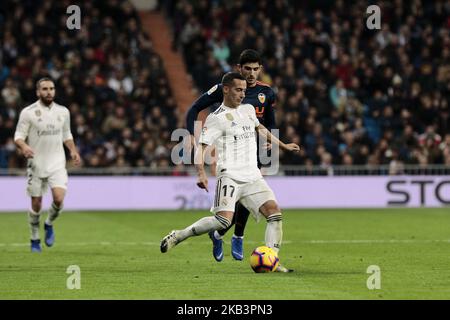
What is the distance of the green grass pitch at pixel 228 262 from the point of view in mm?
9555

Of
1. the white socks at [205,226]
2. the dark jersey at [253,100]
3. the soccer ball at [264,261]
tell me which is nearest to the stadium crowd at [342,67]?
the dark jersey at [253,100]

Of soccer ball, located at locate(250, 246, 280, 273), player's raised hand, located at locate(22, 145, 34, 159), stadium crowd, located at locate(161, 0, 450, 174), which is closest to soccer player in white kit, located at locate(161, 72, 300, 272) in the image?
soccer ball, located at locate(250, 246, 280, 273)

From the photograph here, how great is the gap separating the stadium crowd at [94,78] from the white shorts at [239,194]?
46.1 ft

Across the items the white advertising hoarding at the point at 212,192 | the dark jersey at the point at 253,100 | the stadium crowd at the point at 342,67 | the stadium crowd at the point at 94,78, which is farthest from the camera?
the stadium crowd at the point at 342,67

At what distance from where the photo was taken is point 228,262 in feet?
40.7

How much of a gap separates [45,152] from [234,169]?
4.53m

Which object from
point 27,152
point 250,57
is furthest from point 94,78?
point 250,57

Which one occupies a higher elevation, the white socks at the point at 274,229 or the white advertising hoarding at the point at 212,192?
the white advertising hoarding at the point at 212,192

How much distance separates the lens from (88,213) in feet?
78.6

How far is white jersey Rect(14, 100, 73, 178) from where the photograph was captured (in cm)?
1476

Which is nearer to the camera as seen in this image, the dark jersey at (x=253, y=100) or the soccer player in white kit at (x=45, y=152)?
the dark jersey at (x=253, y=100)

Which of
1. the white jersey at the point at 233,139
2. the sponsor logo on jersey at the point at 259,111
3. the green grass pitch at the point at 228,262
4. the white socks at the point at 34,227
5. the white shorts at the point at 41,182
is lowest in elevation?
the green grass pitch at the point at 228,262

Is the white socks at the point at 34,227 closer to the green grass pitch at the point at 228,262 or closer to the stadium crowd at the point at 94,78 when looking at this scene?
the green grass pitch at the point at 228,262
